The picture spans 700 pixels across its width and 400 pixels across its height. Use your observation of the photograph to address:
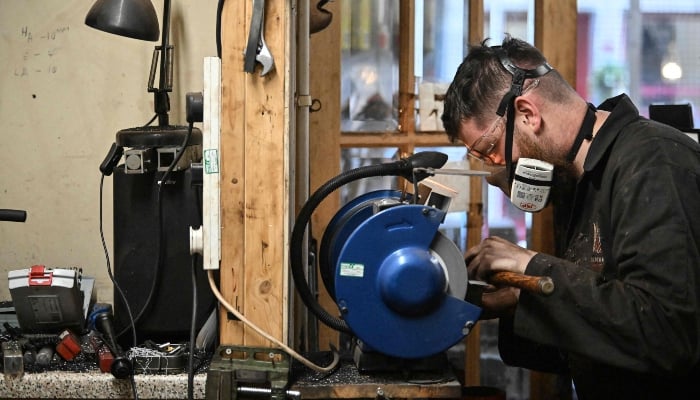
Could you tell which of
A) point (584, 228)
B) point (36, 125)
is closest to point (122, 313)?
point (36, 125)

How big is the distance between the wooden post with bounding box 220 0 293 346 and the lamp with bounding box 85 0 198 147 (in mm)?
383

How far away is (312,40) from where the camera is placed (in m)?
2.81

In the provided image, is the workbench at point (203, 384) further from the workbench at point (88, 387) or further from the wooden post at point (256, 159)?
the wooden post at point (256, 159)

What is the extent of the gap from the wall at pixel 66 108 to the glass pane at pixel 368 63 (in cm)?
45

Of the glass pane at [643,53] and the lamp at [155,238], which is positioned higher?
the glass pane at [643,53]

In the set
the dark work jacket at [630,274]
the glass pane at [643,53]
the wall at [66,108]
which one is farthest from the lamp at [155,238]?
the glass pane at [643,53]

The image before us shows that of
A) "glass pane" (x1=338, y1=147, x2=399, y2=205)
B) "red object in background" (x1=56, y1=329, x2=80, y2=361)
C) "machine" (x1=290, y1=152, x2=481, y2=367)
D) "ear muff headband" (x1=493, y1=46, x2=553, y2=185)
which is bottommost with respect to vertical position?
"red object in background" (x1=56, y1=329, x2=80, y2=361)

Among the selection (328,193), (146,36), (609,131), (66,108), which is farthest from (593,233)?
(66,108)

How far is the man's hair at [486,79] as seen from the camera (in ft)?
6.33

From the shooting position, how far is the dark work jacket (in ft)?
5.29

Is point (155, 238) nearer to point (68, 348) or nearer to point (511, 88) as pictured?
point (68, 348)

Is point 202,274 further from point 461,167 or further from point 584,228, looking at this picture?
point 461,167

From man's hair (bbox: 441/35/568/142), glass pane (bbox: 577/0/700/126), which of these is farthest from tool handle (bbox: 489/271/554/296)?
glass pane (bbox: 577/0/700/126)

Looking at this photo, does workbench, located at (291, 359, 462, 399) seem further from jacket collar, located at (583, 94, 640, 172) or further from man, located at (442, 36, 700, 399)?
jacket collar, located at (583, 94, 640, 172)
